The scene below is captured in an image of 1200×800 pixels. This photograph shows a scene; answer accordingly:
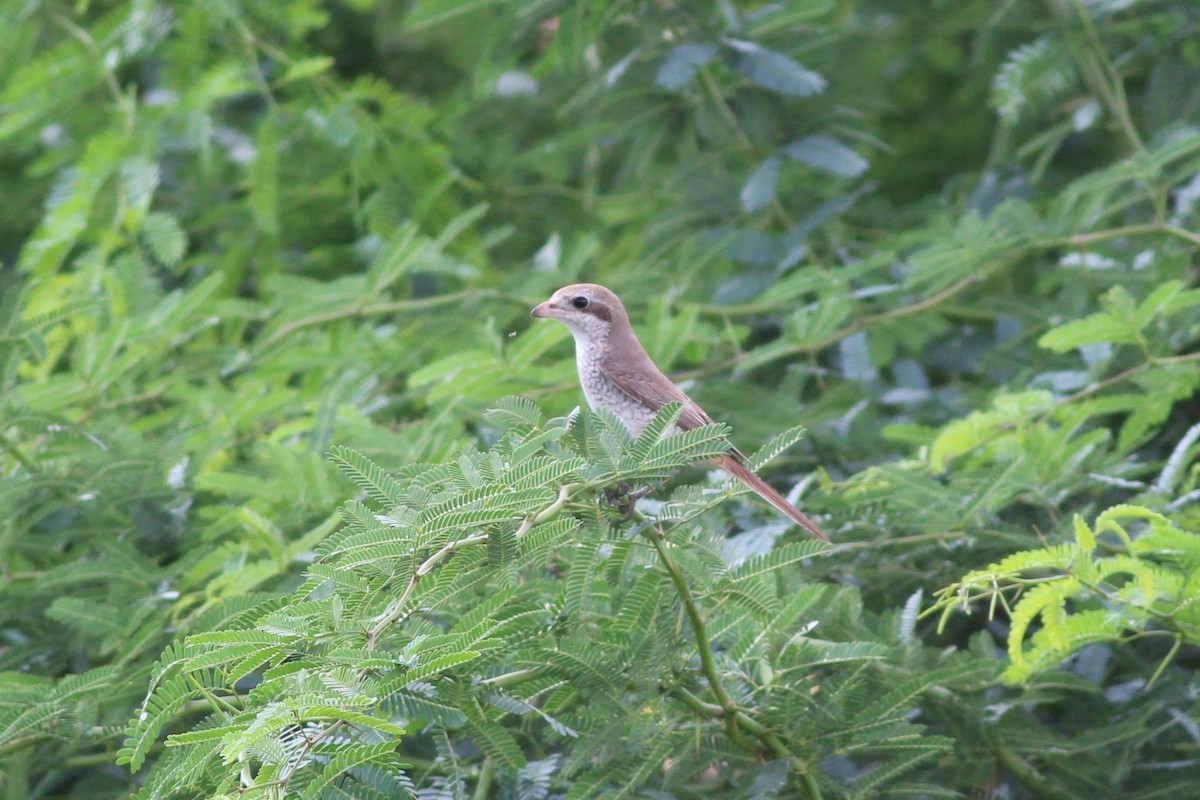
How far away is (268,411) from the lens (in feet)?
17.7

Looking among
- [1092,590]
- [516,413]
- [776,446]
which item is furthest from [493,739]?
[1092,590]

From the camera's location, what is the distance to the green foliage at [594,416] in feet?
10.1

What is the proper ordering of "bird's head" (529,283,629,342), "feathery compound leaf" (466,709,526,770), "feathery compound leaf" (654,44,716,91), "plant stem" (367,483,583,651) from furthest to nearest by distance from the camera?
1. "feathery compound leaf" (654,44,716,91)
2. "bird's head" (529,283,629,342)
3. "feathery compound leaf" (466,709,526,770)
4. "plant stem" (367,483,583,651)

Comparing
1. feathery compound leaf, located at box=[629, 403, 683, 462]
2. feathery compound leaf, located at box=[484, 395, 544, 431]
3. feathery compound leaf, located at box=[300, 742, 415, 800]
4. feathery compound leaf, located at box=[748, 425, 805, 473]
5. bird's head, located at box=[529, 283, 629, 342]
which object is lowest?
bird's head, located at box=[529, 283, 629, 342]

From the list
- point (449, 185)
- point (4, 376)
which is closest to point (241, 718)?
point (4, 376)

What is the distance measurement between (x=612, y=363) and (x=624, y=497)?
5.81ft

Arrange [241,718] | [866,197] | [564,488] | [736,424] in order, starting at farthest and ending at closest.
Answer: [866,197] → [736,424] → [564,488] → [241,718]

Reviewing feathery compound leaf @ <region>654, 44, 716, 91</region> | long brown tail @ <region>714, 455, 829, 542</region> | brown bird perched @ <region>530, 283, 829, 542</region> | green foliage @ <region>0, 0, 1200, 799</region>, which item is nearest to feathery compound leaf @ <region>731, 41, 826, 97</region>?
green foliage @ <region>0, 0, 1200, 799</region>

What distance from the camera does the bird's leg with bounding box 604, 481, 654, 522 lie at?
3.05m

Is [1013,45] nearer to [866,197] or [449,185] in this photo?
[866,197]

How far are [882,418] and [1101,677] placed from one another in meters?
1.62

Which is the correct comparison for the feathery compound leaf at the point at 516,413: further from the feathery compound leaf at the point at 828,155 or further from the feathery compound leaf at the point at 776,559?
the feathery compound leaf at the point at 828,155

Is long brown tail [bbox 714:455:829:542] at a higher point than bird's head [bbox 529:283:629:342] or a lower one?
lower

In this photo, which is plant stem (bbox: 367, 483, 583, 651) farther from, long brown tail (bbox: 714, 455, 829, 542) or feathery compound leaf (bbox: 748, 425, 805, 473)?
long brown tail (bbox: 714, 455, 829, 542)
